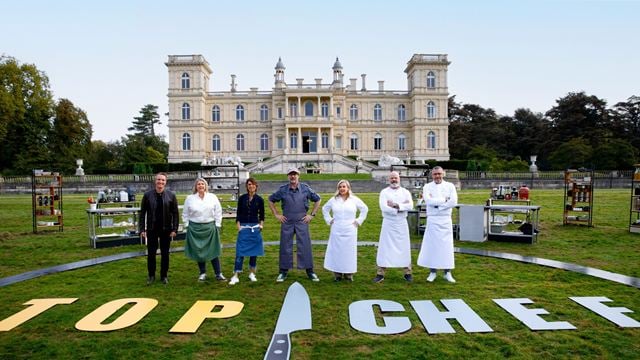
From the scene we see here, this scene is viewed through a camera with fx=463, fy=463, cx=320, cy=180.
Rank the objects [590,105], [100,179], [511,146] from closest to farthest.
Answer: [100,179]
[590,105]
[511,146]

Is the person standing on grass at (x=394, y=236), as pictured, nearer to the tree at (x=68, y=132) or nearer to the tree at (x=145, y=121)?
the tree at (x=68, y=132)

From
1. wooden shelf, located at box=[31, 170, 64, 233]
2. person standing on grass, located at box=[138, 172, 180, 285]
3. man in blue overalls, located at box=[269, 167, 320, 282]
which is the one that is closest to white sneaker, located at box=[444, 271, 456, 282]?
man in blue overalls, located at box=[269, 167, 320, 282]

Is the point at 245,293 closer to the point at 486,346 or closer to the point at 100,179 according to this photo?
the point at 486,346

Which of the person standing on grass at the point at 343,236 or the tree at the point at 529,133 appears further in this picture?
the tree at the point at 529,133

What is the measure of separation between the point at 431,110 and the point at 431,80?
3.76 m

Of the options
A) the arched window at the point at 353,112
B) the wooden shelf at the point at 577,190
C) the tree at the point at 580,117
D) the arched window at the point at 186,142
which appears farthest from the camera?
the arched window at the point at 353,112

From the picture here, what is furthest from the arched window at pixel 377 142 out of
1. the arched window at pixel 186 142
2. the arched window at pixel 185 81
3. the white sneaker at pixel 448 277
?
the white sneaker at pixel 448 277

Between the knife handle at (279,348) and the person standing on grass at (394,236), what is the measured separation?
2.86 metres

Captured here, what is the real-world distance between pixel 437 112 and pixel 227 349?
57.0 metres

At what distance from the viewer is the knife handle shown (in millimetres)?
4633

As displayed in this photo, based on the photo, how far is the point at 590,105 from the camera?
57219 mm

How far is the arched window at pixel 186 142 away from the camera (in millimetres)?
58250

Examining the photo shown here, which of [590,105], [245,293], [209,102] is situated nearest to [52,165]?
[209,102]

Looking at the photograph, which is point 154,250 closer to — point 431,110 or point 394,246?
point 394,246
